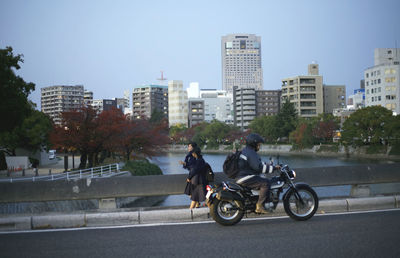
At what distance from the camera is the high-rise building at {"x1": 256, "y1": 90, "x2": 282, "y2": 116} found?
140500 mm

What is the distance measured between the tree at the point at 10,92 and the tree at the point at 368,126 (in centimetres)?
5096

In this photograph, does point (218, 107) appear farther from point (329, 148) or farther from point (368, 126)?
point (368, 126)

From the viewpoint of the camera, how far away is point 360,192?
9.54m

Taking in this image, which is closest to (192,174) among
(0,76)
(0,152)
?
(0,76)

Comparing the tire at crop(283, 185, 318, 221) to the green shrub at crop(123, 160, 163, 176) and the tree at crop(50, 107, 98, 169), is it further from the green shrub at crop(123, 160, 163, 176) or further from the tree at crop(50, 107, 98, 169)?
the tree at crop(50, 107, 98, 169)

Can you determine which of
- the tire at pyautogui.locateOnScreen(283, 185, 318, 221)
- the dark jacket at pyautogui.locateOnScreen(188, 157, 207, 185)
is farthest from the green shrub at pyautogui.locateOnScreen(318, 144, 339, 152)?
the tire at pyautogui.locateOnScreen(283, 185, 318, 221)

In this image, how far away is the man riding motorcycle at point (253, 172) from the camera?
6.89 metres

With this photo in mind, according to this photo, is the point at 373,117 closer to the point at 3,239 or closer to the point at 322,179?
the point at 322,179

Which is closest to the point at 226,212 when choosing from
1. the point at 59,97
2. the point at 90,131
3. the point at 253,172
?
the point at 253,172

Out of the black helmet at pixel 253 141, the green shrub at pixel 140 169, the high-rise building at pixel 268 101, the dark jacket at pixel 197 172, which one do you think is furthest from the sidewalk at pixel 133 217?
the high-rise building at pixel 268 101

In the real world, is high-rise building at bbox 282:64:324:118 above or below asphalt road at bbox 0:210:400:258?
above

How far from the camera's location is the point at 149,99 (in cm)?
16675

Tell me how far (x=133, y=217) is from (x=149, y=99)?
161 m

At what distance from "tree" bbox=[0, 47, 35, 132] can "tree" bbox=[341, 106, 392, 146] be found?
50962 millimetres
